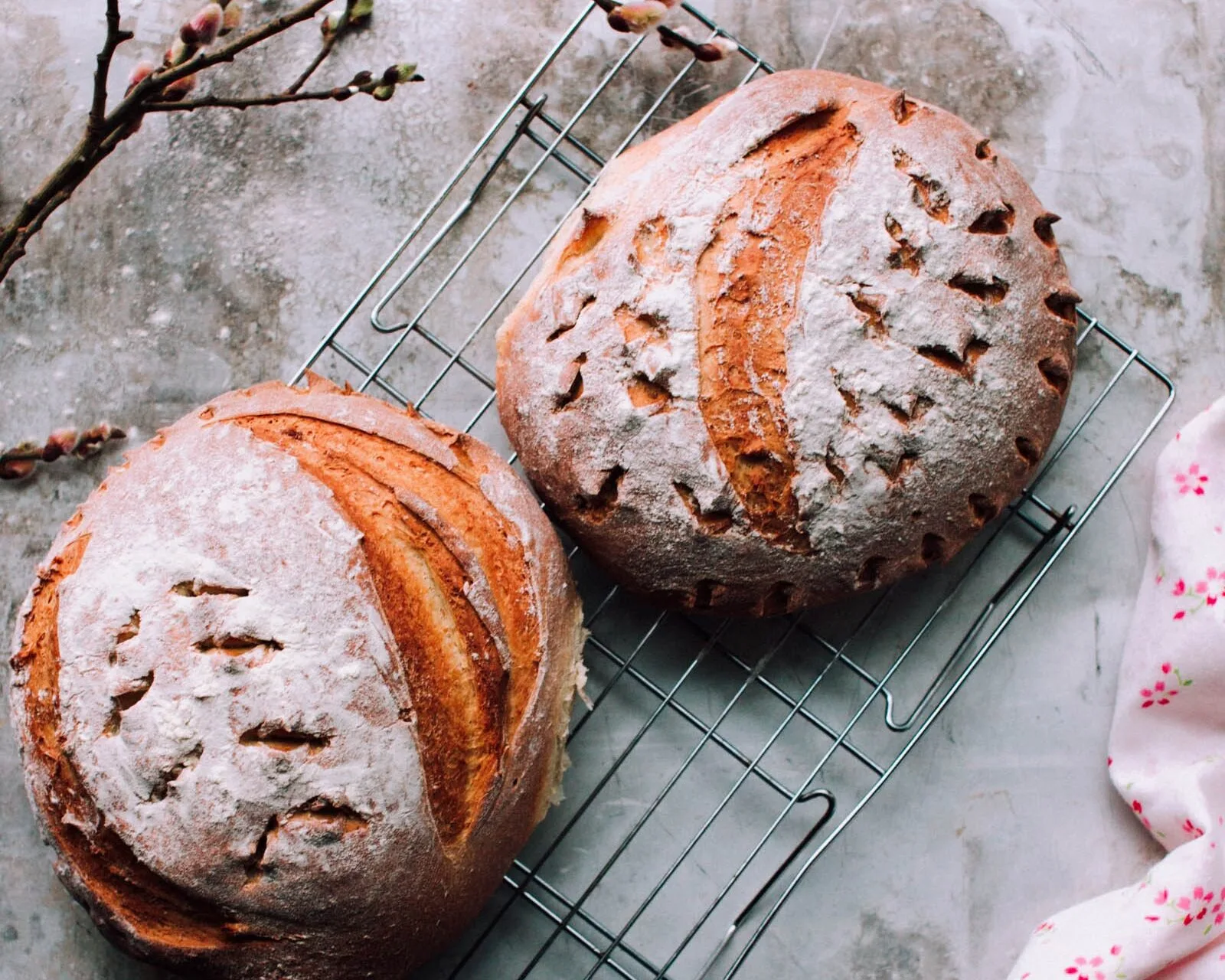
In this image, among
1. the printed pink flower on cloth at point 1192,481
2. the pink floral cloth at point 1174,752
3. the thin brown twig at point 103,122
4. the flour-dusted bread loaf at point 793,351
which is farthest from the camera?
the printed pink flower on cloth at point 1192,481

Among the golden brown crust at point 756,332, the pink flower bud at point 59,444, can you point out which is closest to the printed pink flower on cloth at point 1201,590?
the golden brown crust at point 756,332

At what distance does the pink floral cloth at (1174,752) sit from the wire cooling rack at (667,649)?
129 millimetres

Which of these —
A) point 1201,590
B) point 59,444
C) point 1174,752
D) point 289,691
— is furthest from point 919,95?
point 59,444

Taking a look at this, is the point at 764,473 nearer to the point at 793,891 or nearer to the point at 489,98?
the point at 793,891

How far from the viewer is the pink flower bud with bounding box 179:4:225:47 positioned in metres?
1.49

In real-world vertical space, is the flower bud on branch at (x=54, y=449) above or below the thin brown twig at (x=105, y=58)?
below

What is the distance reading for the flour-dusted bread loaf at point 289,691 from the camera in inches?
60.4

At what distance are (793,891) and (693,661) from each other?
42 cm

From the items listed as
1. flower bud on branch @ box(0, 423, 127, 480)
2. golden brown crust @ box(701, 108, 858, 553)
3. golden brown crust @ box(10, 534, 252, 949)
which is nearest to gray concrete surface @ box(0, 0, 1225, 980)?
flower bud on branch @ box(0, 423, 127, 480)

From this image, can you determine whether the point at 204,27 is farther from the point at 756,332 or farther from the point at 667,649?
the point at 667,649

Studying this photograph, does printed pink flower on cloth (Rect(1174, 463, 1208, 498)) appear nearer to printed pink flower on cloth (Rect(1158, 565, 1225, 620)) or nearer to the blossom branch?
printed pink flower on cloth (Rect(1158, 565, 1225, 620))

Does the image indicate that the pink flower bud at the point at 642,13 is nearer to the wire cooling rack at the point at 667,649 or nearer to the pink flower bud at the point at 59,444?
the wire cooling rack at the point at 667,649

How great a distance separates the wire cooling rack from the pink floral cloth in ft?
0.42

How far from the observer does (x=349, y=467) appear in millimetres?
1650
